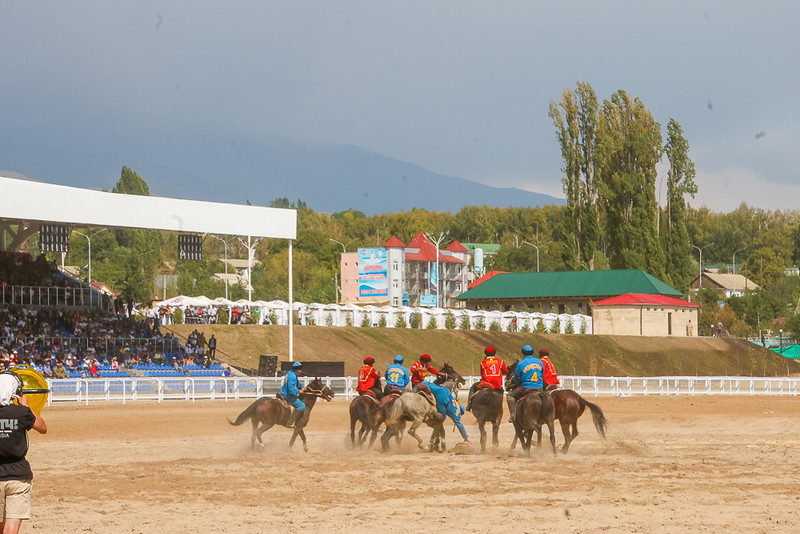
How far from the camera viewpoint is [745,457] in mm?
18281

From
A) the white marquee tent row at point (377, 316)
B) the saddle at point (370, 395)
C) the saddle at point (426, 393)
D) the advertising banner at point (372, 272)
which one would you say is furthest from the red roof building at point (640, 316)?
the saddle at point (426, 393)

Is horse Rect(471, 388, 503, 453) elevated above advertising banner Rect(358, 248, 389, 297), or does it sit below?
below

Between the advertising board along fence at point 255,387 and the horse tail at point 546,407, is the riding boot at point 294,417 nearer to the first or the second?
the horse tail at point 546,407

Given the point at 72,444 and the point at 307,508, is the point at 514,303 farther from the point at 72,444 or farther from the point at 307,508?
the point at 307,508

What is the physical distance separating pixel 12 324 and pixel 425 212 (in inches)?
6039

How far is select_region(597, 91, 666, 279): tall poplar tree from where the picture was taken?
7838cm

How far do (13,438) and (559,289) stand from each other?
79.1 m

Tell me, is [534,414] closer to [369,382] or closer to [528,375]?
[528,375]

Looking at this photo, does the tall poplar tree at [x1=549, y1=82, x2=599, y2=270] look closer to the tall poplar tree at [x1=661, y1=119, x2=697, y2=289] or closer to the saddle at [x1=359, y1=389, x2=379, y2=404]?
the tall poplar tree at [x1=661, y1=119, x2=697, y2=289]

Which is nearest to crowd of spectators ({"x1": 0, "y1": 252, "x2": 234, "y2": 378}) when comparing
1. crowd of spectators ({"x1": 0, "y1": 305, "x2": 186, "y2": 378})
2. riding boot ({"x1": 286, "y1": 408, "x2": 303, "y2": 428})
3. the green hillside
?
crowd of spectators ({"x1": 0, "y1": 305, "x2": 186, "y2": 378})

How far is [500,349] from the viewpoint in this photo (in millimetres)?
61750

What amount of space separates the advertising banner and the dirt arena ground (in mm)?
100413

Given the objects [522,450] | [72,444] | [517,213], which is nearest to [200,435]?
[72,444]

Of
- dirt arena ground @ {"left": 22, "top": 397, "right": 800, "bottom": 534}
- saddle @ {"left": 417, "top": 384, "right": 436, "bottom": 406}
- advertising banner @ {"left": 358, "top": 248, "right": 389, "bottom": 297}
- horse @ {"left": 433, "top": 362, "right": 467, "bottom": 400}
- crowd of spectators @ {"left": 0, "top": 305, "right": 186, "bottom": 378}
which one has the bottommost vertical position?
dirt arena ground @ {"left": 22, "top": 397, "right": 800, "bottom": 534}
